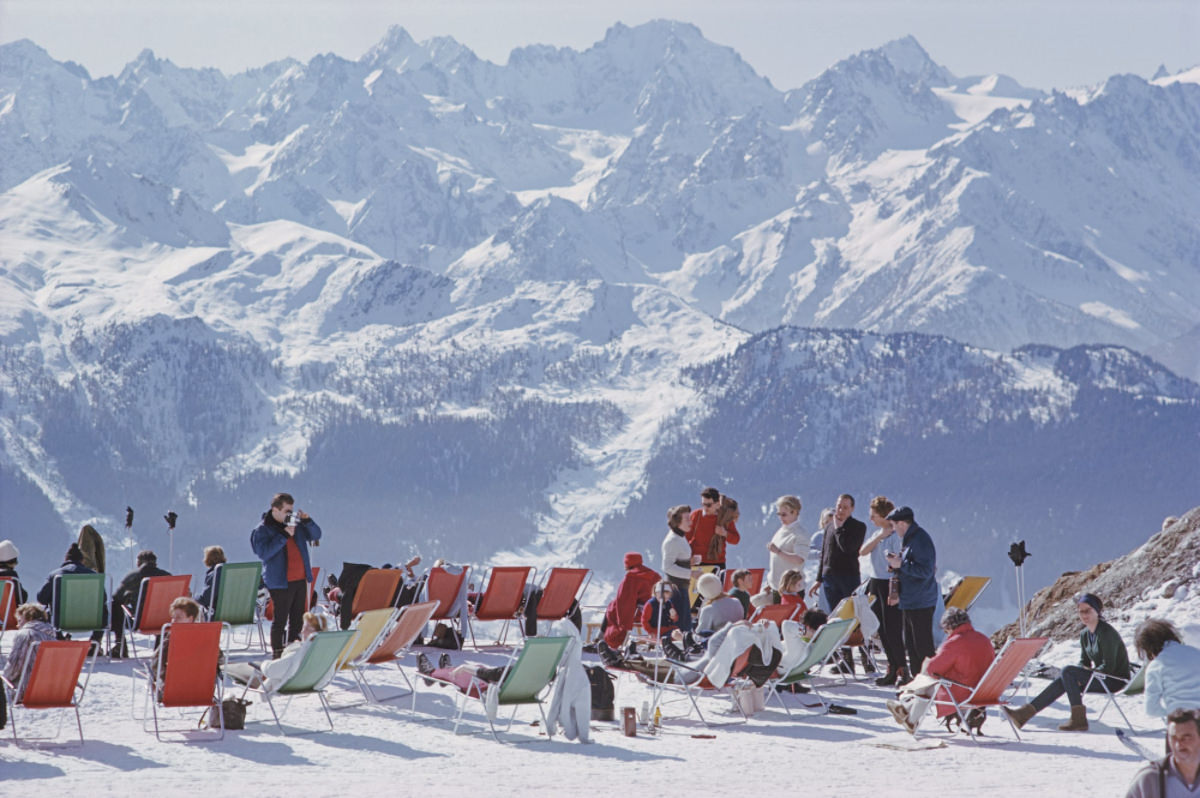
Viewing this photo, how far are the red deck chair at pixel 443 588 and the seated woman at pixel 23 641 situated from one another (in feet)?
16.7

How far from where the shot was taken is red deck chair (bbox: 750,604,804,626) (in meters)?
14.6

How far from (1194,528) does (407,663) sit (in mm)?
9125

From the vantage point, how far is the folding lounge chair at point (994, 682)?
12.9 m

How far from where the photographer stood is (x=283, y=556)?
16.1 meters

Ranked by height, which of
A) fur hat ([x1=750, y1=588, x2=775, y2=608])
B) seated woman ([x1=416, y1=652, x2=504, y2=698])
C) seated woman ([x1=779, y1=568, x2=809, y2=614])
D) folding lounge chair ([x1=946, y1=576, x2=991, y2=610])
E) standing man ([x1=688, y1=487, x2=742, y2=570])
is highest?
standing man ([x1=688, y1=487, x2=742, y2=570])

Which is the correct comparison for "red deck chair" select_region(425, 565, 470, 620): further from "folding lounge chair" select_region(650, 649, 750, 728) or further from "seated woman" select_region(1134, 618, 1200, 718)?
"seated woman" select_region(1134, 618, 1200, 718)

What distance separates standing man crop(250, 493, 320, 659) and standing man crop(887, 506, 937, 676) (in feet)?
19.4

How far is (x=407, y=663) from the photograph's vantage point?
57.0ft

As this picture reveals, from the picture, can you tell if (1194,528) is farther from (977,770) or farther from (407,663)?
(407,663)

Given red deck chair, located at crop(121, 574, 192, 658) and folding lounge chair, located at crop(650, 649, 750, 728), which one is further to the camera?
red deck chair, located at crop(121, 574, 192, 658)

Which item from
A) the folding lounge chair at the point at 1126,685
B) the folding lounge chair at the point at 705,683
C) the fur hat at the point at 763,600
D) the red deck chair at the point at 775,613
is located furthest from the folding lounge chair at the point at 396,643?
the folding lounge chair at the point at 1126,685

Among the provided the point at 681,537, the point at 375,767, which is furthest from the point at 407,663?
the point at 375,767

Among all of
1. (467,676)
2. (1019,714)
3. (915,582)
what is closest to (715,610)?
(915,582)

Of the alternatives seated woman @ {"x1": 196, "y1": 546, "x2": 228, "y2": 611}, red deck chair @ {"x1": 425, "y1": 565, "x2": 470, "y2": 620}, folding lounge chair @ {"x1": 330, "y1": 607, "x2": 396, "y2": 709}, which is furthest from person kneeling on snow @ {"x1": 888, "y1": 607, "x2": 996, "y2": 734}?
seated woman @ {"x1": 196, "y1": 546, "x2": 228, "y2": 611}
